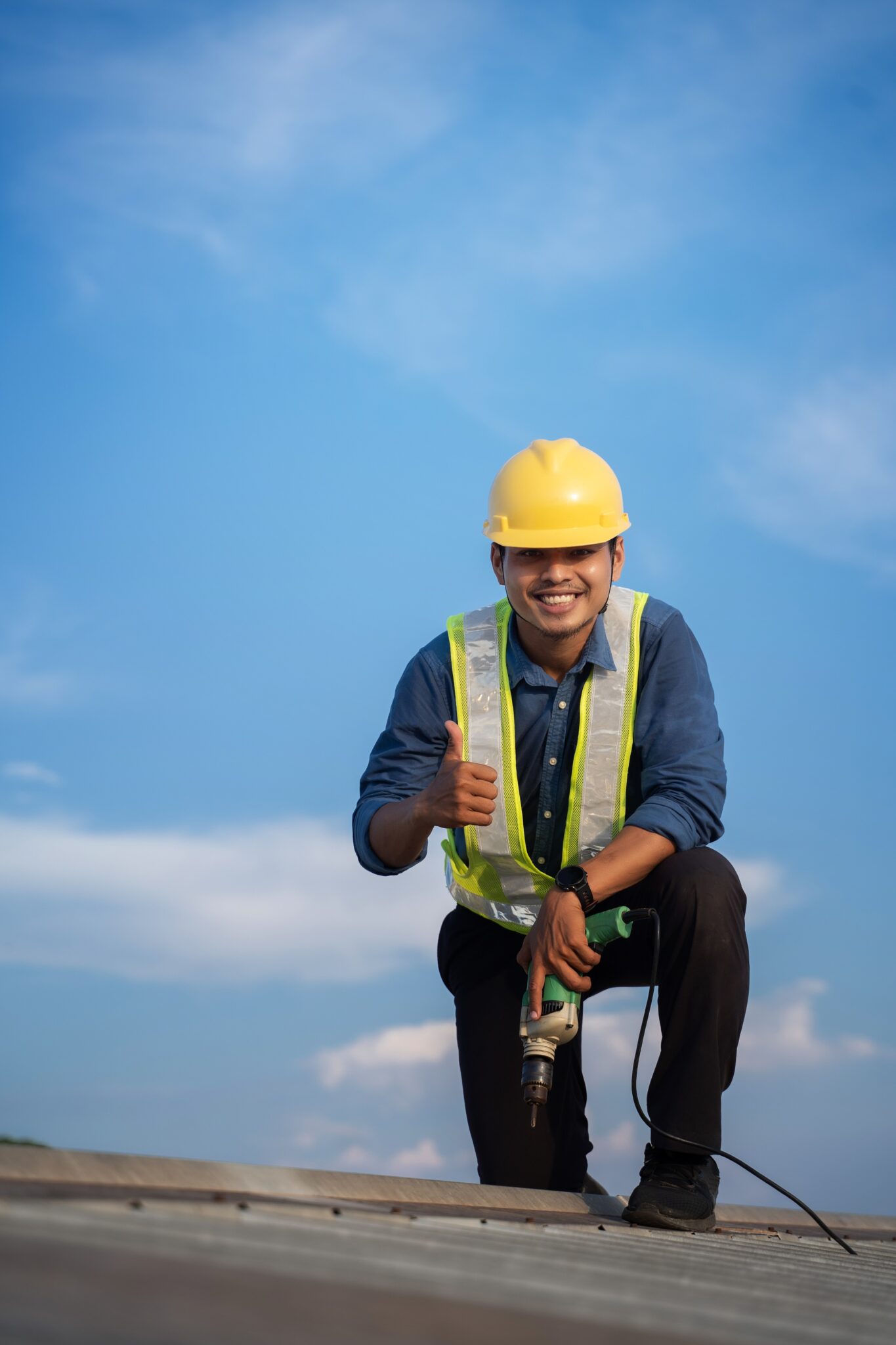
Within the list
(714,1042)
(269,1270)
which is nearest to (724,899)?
Answer: (714,1042)

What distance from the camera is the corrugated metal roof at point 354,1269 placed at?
1168mm

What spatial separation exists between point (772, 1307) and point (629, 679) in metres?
2.67

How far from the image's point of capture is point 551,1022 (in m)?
3.54

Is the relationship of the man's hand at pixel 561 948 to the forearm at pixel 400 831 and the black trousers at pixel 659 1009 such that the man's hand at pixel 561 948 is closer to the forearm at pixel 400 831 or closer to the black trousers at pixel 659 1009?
the black trousers at pixel 659 1009

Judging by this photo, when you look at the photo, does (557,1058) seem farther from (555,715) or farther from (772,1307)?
(772,1307)

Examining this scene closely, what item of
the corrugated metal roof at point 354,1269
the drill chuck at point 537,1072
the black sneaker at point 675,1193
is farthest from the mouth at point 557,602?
the corrugated metal roof at point 354,1269

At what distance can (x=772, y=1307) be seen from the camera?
1.57m

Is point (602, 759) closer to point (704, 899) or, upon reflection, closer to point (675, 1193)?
point (704, 899)

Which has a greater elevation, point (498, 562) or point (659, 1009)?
point (498, 562)

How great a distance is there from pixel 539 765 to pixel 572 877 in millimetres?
676

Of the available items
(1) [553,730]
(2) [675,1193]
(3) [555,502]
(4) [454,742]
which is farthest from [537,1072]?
(3) [555,502]

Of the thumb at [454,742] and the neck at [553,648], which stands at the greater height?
the neck at [553,648]

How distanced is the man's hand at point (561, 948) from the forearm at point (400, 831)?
0.47 metres

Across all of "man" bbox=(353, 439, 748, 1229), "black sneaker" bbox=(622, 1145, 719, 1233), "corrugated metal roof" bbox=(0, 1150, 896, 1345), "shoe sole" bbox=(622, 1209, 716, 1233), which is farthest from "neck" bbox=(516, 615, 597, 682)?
"corrugated metal roof" bbox=(0, 1150, 896, 1345)
